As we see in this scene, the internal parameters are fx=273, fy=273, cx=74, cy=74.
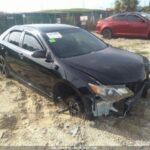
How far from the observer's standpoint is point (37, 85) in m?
5.27

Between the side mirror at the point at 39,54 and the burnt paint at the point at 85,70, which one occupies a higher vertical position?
the side mirror at the point at 39,54

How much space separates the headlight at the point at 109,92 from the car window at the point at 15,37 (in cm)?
249

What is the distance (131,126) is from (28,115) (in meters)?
1.79

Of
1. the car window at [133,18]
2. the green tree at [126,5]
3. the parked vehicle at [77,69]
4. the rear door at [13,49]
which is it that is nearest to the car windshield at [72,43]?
the parked vehicle at [77,69]

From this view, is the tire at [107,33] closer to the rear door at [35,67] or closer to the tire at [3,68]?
the tire at [3,68]

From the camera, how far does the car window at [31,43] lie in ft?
16.6

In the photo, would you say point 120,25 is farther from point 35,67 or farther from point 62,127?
point 62,127

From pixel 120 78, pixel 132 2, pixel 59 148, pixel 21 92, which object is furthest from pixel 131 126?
pixel 132 2

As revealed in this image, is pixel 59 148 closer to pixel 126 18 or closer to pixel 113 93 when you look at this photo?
pixel 113 93

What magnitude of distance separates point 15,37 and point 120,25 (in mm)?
9021

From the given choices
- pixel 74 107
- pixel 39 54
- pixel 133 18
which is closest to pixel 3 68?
pixel 39 54

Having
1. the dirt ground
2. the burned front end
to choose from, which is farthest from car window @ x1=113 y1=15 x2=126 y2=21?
the burned front end

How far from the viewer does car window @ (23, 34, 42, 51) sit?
506cm

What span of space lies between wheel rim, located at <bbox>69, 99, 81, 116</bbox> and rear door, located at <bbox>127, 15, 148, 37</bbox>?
9640 millimetres
